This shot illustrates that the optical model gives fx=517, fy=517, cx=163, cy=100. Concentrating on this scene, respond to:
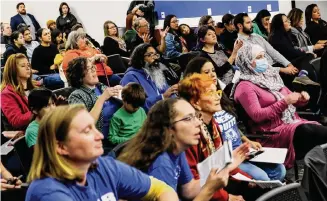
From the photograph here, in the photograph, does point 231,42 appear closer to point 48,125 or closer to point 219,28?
point 219,28

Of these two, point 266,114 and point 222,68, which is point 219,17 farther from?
point 266,114

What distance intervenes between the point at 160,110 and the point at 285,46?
421 cm

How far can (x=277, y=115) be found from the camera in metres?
3.80

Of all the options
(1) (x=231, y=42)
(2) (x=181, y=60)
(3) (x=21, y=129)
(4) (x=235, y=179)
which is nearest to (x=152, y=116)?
(4) (x=235, y=179)

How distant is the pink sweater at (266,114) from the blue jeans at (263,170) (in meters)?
0.46

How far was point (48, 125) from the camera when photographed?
5.70 ft

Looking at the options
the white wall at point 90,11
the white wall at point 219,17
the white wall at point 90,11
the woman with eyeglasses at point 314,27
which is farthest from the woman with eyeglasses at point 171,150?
the white wall at point 219,17

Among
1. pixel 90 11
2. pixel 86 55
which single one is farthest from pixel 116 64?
pixel 90 11

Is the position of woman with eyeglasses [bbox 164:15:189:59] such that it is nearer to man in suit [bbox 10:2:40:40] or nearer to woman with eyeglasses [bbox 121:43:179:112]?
woman with eyeglasses [bbox 121:43:179:112]

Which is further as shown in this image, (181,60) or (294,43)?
(294,43)

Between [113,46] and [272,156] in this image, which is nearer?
[272,156]

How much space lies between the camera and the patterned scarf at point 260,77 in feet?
12.9

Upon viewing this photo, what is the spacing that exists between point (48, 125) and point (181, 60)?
393 cm

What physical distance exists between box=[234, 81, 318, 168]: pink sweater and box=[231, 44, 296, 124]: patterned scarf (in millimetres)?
49
